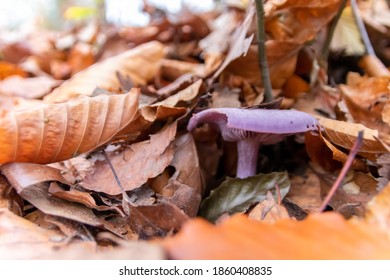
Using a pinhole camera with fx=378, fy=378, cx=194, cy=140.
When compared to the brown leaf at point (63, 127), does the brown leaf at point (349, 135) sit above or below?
below

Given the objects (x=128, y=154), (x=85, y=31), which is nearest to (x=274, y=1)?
(x=128, y=154)

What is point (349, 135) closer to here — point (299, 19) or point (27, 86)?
point (299, 19)

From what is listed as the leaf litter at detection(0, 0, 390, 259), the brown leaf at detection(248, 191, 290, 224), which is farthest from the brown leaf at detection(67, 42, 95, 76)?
the brown leaf at detection(248, 191, 290, 224)

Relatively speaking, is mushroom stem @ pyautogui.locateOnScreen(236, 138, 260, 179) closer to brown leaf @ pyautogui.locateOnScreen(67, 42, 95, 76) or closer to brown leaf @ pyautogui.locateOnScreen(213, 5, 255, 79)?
brown leaf @ pyautogui.locateOnScreen(213, 5, 255, 79)

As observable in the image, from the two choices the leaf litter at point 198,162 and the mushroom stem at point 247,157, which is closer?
the leaf litter at point 198,162

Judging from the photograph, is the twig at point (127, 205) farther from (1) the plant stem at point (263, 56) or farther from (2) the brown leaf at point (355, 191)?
(1) the plant stem at point (263, 56)

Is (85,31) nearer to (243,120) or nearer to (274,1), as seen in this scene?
(274,1)

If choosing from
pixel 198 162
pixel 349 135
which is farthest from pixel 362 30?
pixel 198 162

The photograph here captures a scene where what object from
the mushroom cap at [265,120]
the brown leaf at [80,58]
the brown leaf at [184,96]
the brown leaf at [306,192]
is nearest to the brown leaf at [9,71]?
the brown leaf at [80,58]
